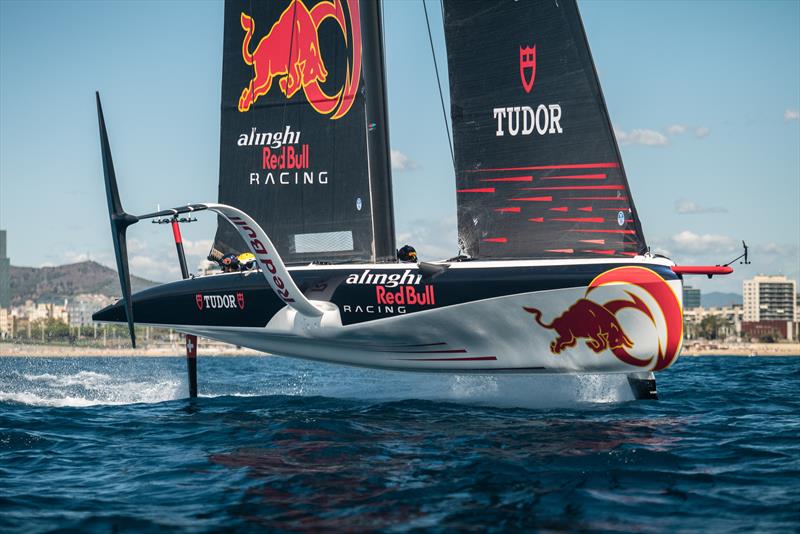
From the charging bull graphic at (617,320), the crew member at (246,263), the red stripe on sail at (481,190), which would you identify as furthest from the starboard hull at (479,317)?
the red stripe on sail at (481,190)

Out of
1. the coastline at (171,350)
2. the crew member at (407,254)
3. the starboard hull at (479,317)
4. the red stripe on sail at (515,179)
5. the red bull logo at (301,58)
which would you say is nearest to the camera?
the starboard hull at (479,317)

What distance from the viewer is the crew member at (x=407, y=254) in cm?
1273

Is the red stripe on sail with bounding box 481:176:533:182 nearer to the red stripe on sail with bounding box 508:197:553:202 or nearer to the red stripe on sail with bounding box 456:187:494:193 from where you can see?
the red stripe on sail with bounding box 456:187:494:193

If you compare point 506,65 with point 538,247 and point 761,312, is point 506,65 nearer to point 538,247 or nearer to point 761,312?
point 538,247

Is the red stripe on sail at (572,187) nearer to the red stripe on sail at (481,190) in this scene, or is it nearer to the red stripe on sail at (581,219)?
the red stripe on sail at (581,219)

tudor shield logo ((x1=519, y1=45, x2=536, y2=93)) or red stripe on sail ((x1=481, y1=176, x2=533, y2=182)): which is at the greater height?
tudor shield logo ((x1=519, y1=45, x2=536, y2=93))

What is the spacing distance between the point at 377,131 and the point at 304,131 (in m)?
1.30

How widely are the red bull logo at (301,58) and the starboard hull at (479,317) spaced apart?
9.37 feet

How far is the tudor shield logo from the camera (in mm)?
11531

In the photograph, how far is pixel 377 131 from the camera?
13578 millimetres

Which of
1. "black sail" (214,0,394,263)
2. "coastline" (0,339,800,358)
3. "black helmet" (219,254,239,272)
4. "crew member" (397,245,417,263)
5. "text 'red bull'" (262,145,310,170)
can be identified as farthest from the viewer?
"coastline" (0,339,800,358)

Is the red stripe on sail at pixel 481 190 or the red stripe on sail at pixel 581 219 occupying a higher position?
the red stripe on sail at pixel 481 190

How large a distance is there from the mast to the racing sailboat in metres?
0.02

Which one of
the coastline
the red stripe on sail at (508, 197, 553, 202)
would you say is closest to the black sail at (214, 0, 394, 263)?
the red stripe on sail at (508, 197, 553, 202)
